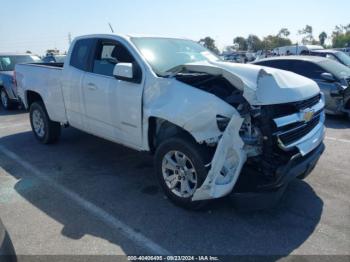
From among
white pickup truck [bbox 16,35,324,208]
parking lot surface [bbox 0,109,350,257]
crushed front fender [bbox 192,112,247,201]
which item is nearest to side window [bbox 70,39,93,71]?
white pickup truck [bbox 16,35,324,208]

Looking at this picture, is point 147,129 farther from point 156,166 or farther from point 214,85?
point 214,85

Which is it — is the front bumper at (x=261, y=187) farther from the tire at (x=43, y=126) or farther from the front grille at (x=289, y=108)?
the tire at (x=43, y=126)

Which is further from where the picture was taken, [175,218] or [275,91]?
[175,218]

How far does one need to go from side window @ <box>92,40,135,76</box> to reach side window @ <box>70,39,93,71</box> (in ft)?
0.64

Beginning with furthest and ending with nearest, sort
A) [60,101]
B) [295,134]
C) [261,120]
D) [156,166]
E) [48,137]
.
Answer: [48,137] < [60,101] < [156,166] < [295,134] < [261,120]

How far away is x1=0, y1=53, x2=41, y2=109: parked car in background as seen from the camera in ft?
35.5

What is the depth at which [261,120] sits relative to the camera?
3.34 metres

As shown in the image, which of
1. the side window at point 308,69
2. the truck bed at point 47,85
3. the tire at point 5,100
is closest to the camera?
the truck bed at point 47,85

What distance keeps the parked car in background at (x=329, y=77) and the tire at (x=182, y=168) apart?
19.0 feet

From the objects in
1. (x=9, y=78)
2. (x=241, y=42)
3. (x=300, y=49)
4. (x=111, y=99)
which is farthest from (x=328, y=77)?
(x=241, y=42)

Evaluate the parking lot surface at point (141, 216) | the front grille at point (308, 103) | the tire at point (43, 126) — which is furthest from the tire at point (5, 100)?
the front grille at point (308, 103)

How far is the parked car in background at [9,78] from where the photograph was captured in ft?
35.5

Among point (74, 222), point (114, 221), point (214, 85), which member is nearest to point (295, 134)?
point (214, 85)

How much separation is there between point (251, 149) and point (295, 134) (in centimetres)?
58
